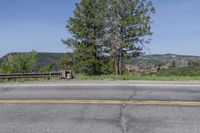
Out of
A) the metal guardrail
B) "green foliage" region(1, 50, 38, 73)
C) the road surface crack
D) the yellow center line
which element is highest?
"green foliage" region(1, 50, 38, 73)

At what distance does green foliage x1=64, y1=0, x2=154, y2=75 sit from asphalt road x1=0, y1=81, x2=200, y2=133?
103ft

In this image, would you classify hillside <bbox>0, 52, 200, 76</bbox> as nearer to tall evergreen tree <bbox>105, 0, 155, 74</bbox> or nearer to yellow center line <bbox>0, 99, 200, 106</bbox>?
tall evergreen tree <bbox>105, 0, 155, 74</bbox>

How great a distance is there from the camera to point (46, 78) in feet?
50.3

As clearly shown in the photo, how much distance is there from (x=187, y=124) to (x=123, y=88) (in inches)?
176

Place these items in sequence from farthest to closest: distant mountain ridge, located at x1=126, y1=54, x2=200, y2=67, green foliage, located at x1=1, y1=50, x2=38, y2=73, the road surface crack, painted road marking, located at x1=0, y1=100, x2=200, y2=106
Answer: distant mountain ridge, located at x1=126, y1=54, x2=200, y2=67
green foliage, located at x1=1, y1=50, x2=38, y2=73
painted road marking, located at x1=0, y1=100, x2=200, y2=106
the road surface crack

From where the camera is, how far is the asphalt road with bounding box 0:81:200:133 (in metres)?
6.65

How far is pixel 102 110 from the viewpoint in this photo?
7.96 m

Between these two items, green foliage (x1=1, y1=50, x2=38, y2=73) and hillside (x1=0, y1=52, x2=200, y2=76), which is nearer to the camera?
green foliage (x1=1, y1=50, x2=38, y2=73)

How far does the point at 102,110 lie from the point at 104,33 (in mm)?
36870

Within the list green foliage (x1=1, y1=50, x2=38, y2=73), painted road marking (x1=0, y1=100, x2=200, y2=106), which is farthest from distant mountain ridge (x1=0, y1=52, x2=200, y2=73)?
painted road marking (x1=0, y1=100, x2=200, y2=106)

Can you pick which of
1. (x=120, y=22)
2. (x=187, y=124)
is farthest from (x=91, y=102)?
(x=120, y=22)

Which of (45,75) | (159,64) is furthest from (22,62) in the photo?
(159,64)

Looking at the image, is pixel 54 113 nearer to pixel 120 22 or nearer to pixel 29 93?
pixel 29 93

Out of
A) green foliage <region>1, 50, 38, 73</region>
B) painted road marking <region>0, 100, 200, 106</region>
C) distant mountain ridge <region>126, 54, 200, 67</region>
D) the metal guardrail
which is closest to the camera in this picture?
painted road marking <region>0, 100, 200, 106</region>
